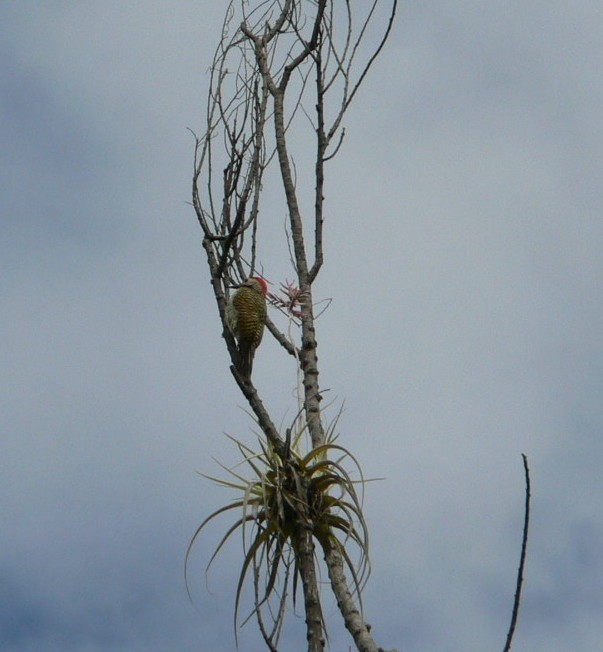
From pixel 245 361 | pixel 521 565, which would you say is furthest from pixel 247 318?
pixel 521 565

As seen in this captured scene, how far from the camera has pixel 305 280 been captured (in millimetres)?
4949

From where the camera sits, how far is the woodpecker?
4.68 meters

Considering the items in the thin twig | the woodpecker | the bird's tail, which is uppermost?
the woodpecker

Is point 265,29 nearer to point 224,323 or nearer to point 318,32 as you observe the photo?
point 318,32

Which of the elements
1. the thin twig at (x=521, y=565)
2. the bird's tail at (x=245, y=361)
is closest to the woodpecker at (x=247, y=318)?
the bird's tail at (x=245, y=361)

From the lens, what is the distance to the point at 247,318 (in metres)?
4.82

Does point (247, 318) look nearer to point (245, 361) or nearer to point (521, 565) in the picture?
point (245, 361)

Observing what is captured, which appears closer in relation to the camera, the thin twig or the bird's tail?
the thin twig

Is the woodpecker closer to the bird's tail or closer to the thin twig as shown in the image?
the bird's tail

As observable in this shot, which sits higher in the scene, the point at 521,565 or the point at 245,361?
the point at 245,361

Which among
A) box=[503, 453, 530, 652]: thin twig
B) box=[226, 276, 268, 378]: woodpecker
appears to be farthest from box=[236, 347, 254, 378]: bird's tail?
box=[503, 453, 530, 652]: thin twig

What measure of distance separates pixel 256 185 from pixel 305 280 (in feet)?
2.11

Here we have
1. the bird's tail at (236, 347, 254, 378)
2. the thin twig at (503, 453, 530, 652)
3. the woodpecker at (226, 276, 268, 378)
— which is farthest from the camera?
the woodpecker at (226, 276, 268, 378)

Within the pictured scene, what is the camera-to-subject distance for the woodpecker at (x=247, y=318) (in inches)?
184
